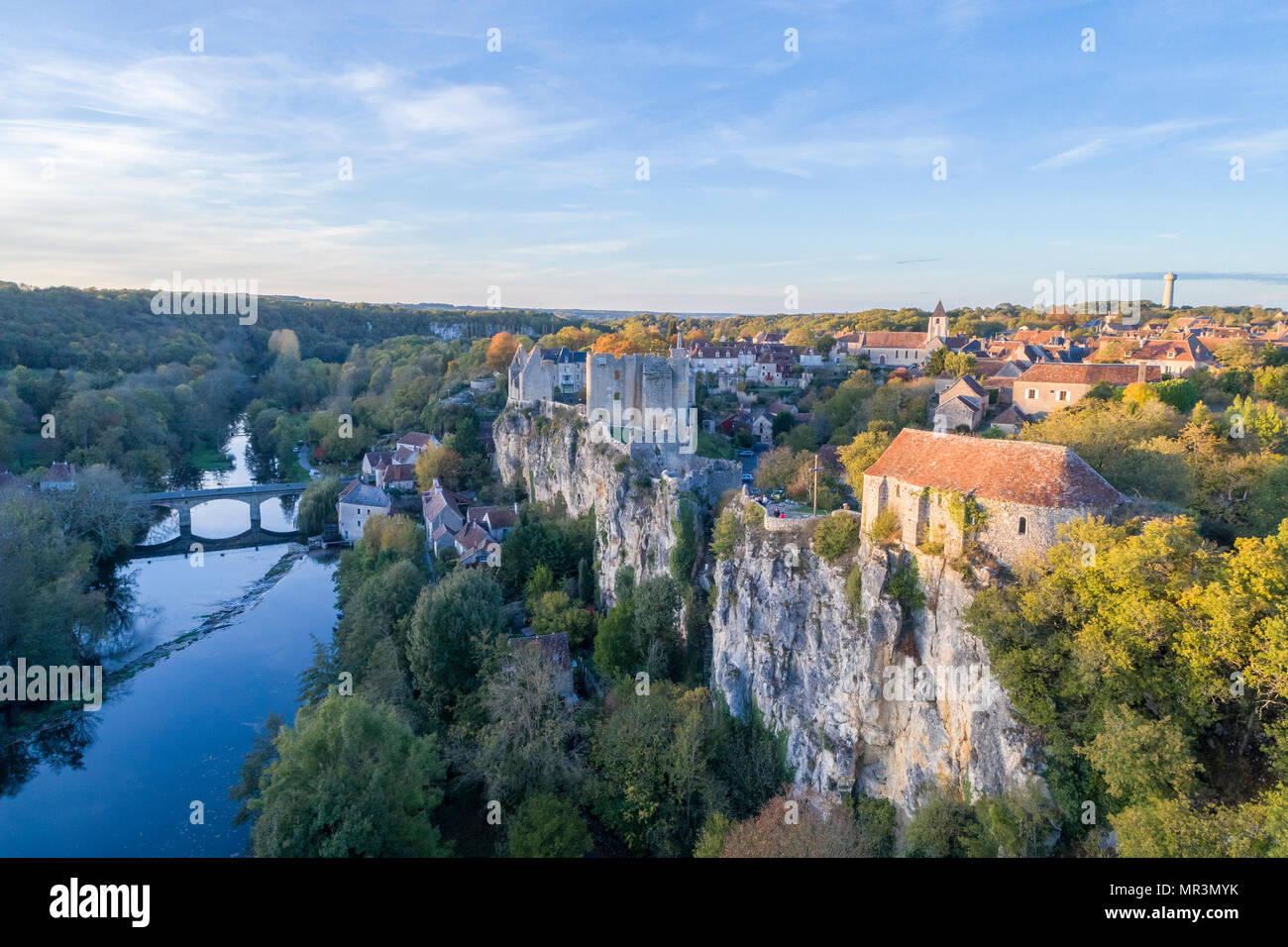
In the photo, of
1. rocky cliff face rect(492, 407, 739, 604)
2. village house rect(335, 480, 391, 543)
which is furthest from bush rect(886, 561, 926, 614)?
village house rect(335, 480, 391, 543)

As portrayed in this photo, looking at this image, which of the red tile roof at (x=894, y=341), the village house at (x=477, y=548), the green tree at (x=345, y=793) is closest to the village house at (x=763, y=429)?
the village house at (x=477, y=548)

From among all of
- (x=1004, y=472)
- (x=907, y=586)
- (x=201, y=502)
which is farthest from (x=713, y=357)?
(x=1004, y=472)

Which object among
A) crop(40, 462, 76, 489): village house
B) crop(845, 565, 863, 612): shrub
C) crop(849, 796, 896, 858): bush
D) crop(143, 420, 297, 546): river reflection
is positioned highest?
crop(40, 462, 76, 489): village house

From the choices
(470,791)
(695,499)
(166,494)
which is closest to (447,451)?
(166,494)

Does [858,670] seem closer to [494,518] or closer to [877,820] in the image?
[877,820]

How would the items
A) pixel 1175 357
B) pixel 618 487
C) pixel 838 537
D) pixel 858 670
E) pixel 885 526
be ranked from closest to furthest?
pixel 858 670 → pixel 885 526 → pixel 838 537 → pixel 618 487 → pixel 1175 357

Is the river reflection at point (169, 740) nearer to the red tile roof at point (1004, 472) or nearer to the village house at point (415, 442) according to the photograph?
the village house at point (415, 442)

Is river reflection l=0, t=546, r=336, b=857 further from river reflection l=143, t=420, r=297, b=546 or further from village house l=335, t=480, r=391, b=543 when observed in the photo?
river reflection l=143, t=420, r=297, b=546
